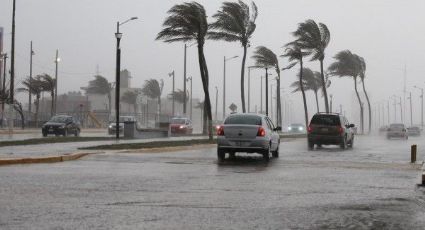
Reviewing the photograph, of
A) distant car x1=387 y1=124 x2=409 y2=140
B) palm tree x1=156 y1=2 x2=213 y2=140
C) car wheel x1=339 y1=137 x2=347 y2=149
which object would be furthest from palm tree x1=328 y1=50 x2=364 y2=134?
car wheel x1=339 y1=137 x2=347 y2=149

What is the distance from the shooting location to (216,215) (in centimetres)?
876

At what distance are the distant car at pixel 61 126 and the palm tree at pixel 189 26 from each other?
9.61m

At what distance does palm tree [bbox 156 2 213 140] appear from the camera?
1524 inches

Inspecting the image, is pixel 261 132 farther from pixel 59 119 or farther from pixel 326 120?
pixel 59 119

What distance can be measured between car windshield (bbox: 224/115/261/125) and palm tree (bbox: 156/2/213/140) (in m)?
16.2

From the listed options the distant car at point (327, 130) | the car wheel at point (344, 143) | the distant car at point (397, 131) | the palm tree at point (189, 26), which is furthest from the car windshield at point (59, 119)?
the distant car at point (397, 131)

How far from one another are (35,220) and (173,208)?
214 cm

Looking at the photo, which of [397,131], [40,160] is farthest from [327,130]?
[397,131]

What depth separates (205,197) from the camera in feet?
35.6

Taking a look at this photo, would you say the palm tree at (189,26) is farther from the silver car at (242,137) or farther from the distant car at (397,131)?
the distant car at (397,131)

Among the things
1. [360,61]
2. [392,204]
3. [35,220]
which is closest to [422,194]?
[392,204]

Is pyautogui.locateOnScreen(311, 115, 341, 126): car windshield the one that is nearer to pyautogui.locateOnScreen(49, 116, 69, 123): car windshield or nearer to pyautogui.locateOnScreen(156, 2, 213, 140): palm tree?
pyautogui.locateOnScreen(156, 2, 213, 140): palm tree

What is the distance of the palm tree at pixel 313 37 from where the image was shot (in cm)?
6312

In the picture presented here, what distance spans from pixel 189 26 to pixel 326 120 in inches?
440
